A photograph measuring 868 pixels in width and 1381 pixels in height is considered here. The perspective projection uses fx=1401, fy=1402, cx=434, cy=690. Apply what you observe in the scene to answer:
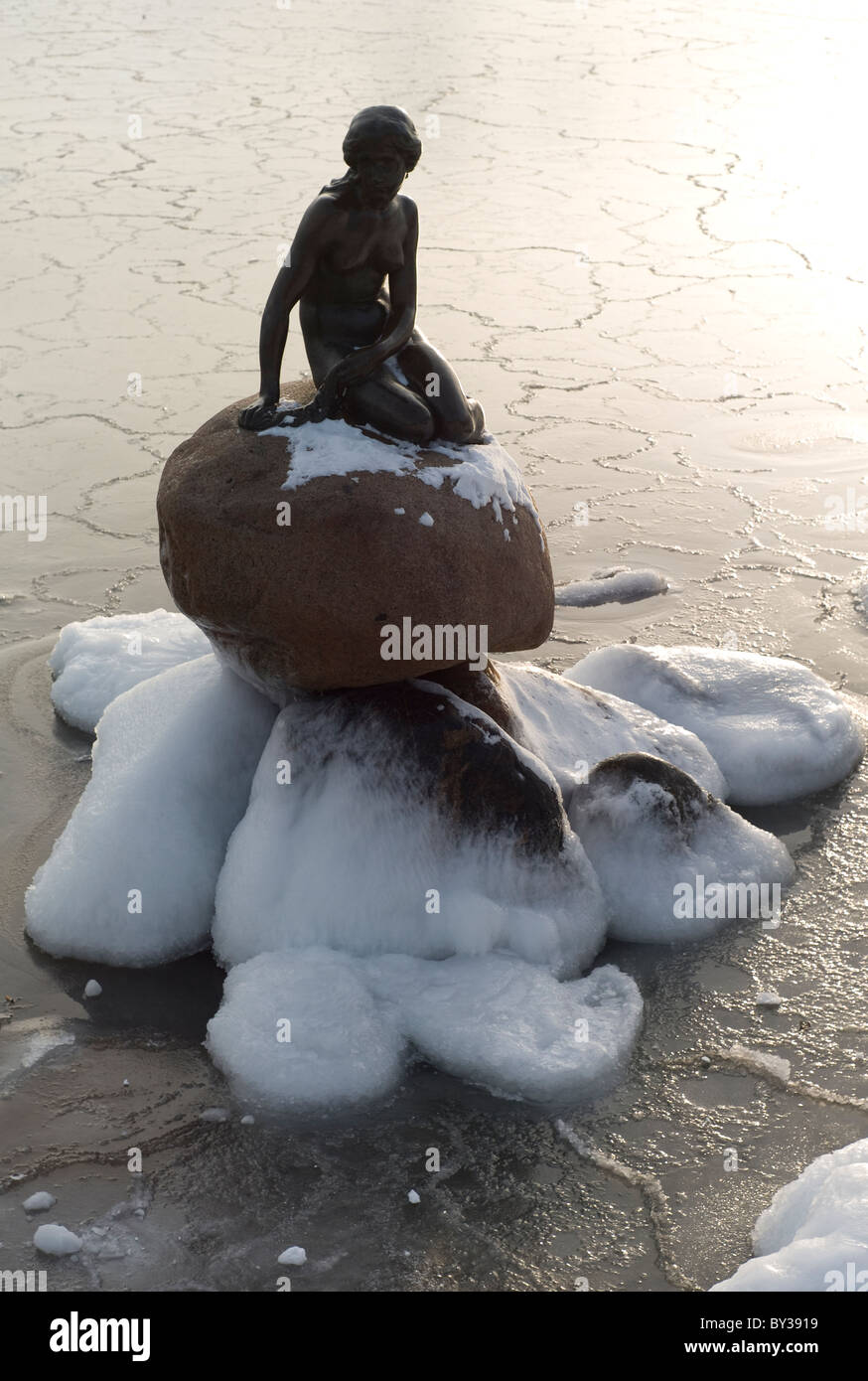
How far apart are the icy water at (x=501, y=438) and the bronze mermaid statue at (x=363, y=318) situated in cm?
136

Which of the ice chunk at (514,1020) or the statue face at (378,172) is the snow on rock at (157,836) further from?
the statue face at (378,172)

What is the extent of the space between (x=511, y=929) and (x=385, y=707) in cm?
60

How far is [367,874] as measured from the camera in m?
3.24

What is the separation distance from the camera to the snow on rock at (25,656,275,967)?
3367mm

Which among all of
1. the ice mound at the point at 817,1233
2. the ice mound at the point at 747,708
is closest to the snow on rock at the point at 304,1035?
the ice mound at the point at 817,1233

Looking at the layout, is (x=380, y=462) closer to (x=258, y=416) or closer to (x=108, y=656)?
(x=258, y=416)

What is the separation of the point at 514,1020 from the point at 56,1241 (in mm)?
1029

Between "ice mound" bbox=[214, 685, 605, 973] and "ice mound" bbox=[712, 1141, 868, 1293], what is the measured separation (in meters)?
0.79

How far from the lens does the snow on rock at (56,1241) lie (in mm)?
2551

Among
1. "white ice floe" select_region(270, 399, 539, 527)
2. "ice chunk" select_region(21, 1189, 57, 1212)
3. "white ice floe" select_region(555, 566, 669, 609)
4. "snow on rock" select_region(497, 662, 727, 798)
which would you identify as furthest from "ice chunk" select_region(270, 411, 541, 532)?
"white ice floe" select_region(555, 566, 669, 609)

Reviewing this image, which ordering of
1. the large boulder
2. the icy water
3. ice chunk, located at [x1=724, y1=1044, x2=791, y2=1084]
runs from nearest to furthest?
the icy water < ice chunk, located at [x1=724, y1=1044, x2=791, y2=1084] < the large boulder

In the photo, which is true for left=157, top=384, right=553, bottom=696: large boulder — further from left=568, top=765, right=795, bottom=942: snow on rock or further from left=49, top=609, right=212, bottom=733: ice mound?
left=49, top=609, right=212, bottom=733: ice mound

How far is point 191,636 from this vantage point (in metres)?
4.65

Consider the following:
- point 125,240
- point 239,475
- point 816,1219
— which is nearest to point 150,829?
point 239,475
